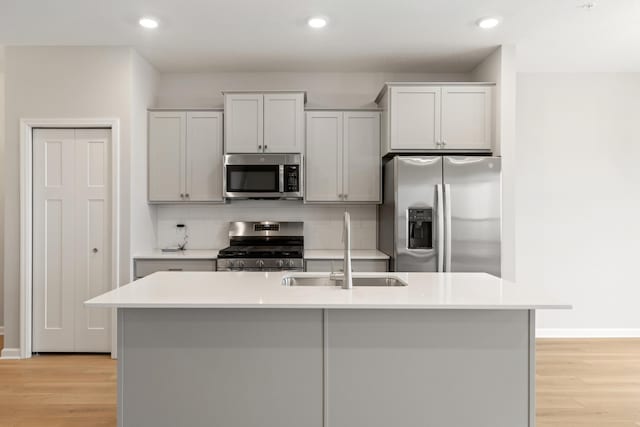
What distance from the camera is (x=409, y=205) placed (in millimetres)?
3822

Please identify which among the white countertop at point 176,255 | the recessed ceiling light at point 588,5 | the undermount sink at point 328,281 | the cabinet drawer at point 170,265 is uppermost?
the recessed ceiling light at point 588,5

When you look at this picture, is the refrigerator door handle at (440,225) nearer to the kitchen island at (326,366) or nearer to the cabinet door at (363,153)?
the cabinet door at (363,153)

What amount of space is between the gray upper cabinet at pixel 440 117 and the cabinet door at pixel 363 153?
318mm

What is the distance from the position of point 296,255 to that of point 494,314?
2.14 metres

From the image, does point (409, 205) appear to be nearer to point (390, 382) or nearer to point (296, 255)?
point (296, 255)

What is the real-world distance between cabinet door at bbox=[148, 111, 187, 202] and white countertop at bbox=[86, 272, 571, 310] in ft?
6.04

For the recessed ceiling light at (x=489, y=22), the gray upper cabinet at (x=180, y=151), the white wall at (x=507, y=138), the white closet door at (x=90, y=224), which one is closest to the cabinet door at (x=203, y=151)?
the gray upper cabinet at (x=180, y=151)

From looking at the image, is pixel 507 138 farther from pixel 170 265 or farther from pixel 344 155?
pixel 170 265

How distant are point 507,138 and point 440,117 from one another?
595 mm

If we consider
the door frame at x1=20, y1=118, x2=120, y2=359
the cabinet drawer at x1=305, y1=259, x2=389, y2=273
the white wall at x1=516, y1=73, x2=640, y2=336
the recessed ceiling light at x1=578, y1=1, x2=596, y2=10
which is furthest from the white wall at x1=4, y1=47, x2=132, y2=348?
the white wall at x1=516, y1=73, x2=640, y2=336

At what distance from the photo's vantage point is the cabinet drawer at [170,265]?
398 cm

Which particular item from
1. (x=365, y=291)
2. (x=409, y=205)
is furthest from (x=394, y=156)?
(x=365, y=291)

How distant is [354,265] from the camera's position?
4.04 meters

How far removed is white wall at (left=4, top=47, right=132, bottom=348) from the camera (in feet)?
12.8
